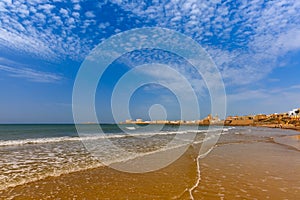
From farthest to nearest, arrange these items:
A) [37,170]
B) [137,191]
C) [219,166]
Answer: [219,166] → [37,170] → [137,191]

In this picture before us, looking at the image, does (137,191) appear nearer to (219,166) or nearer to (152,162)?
(152,162)

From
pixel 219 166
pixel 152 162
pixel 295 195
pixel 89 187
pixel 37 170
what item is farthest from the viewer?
pixel 152 162

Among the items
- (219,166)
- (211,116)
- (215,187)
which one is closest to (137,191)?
(215,187)

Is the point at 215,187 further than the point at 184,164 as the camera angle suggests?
No

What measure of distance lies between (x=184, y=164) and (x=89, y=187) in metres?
5.45

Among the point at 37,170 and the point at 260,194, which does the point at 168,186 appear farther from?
the point at 37,170

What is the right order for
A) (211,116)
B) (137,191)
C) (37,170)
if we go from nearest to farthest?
1. (137,191)
2. (37,170)
3. (211,116)

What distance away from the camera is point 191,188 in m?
6.50

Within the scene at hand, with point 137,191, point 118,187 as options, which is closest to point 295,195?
point 137,191

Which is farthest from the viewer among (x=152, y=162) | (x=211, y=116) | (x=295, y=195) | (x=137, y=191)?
(x=211, y=116)

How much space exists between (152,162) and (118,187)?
4282 mm

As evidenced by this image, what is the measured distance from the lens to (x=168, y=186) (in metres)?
6.76

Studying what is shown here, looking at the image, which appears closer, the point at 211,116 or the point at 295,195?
the point at 295,195

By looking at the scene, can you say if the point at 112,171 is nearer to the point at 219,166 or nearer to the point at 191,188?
the point at 191,188
